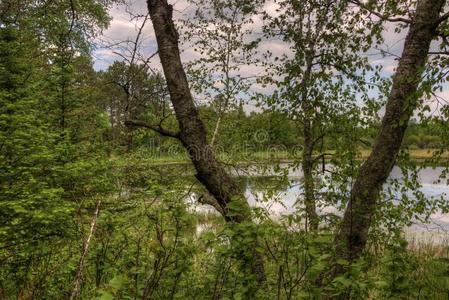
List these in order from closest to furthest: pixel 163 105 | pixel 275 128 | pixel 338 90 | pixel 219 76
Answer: pixel 163 105 → pixel 338 90 → pixel 275 128 → pixel 219 76

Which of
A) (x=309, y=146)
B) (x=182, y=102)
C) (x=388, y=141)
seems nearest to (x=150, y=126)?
(x=182, y=102)

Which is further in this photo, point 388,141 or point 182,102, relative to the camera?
point 182,102

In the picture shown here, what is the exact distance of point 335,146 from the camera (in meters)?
8.23

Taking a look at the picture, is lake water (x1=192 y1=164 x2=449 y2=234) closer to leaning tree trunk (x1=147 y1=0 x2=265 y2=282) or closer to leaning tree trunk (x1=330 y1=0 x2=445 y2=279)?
leaning tree trunk (x1=147 y1=0 x2=265 y2=282)

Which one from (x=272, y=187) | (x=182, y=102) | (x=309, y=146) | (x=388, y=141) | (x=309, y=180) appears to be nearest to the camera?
(x=388, y=141)

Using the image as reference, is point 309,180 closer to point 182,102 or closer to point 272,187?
point 272,187

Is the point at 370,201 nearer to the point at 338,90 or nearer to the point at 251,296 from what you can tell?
the point at 251,296

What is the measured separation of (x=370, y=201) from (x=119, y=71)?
11.4 feet

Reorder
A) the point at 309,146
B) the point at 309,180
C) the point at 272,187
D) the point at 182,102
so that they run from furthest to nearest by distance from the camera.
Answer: the point at 309,146 < the point at 309,180 < the point at 272,187 < the point at 182,102

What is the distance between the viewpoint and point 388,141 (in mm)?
3951

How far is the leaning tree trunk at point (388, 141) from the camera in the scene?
152 inches

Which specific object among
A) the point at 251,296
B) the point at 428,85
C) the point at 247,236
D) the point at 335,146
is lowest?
the point at 251,296

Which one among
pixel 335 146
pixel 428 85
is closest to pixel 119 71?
pixel 428 85

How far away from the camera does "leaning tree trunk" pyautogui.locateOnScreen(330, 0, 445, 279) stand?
3.85 m
